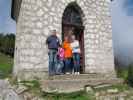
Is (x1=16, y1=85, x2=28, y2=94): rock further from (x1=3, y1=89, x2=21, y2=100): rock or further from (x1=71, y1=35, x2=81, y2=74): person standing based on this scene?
(x1=71, y1=35, x2=81, y2=74): person standing

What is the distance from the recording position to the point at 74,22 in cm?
1097

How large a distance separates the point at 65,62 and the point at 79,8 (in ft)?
8.23

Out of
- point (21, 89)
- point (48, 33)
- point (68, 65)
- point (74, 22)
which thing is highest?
point (74, 22)

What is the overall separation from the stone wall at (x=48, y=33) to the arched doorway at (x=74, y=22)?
192mm

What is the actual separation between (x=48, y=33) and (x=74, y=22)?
1.67m

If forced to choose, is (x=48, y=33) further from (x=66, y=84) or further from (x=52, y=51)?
(x=66, y=84)

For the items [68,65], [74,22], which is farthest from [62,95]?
[74,22]

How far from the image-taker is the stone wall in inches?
364

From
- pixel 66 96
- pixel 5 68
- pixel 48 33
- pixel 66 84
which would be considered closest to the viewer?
pixel 66 96

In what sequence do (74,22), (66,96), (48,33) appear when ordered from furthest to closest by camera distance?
(74,22) → (48,33) → (66,96)

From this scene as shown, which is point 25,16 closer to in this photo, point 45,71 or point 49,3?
point 49,3

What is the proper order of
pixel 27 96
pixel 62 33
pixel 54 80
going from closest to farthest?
pixel 27 96 < pixel 54 80 < pixel 62 33

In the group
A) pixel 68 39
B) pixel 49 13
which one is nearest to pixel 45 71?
pixel 68 39

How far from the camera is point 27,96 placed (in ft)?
23.7
